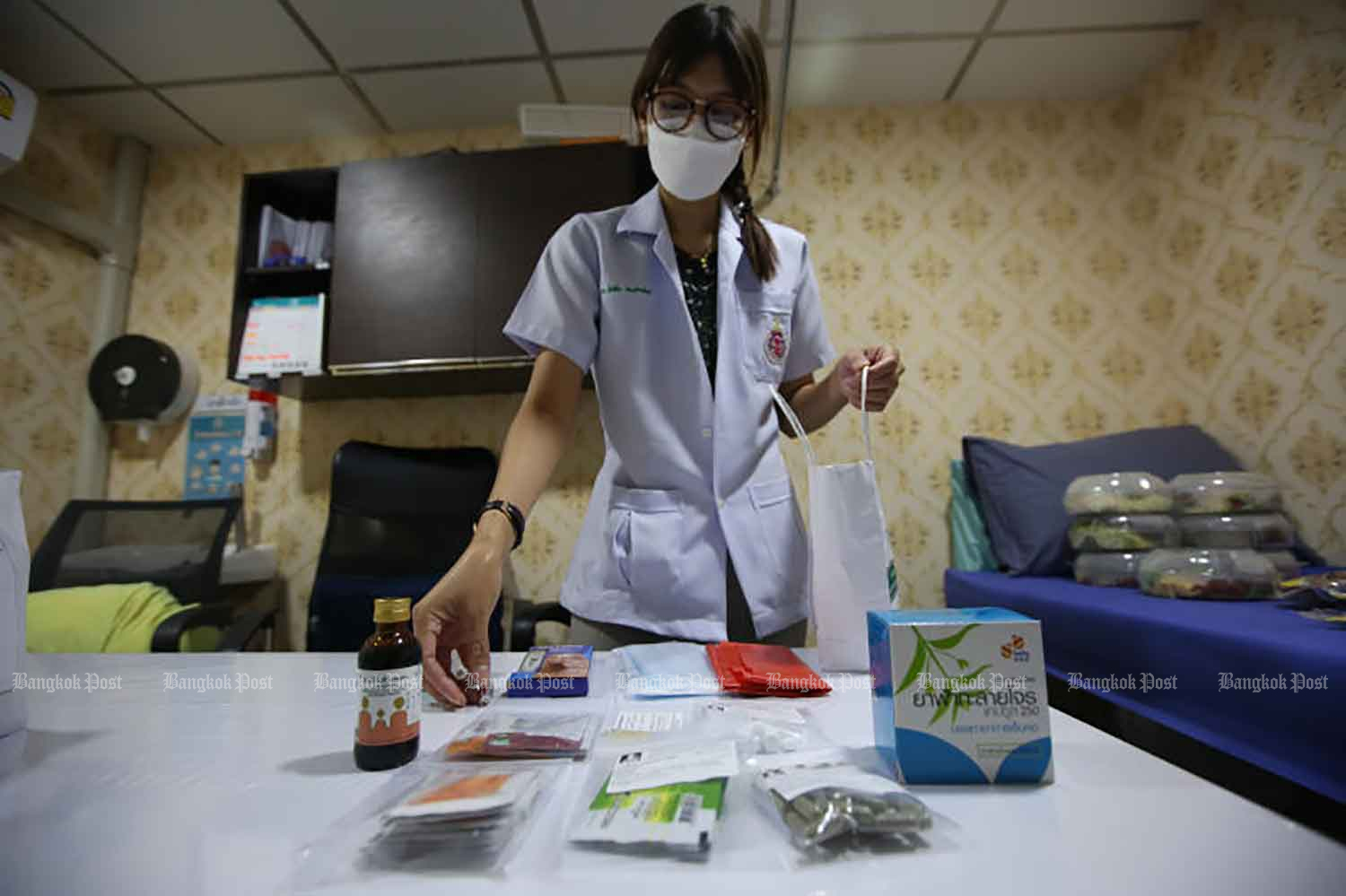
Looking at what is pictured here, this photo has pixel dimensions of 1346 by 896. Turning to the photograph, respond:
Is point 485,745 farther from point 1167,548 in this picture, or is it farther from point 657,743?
point 1167,548

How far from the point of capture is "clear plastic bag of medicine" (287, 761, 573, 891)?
30cm

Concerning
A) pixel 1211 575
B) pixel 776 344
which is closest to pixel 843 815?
pixel 776 344

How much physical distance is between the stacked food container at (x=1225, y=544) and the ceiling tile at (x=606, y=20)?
1.77m

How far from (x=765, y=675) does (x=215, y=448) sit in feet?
7.83

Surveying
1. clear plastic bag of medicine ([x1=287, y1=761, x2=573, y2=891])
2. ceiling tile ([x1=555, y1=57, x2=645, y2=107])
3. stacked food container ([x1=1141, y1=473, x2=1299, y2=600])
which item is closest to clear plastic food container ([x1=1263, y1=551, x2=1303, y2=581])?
stacked food container ([x1=1141, y1=473, x2=1299, y2=600])

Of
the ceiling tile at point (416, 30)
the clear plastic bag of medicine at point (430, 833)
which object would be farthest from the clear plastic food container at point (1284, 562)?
the ceiling tile at point (416, 30)

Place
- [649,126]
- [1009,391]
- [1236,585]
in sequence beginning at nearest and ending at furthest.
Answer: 1. [649,126]
2. [1236,585]
3. [1009,391]

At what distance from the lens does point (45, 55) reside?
186 cm

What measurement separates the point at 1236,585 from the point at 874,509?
1001 mm

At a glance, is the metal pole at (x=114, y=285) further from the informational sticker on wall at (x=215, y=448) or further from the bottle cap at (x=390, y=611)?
Answer: the bottle cap at (x=390, y=611)

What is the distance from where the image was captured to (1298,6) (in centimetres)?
156

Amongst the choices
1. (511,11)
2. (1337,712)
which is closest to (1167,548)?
(1337,712)

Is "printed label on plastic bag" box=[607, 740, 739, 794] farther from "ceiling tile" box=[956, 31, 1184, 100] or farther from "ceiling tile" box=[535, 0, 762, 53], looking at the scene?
"ceiling tile" box=[956, 31, 1184, 100]

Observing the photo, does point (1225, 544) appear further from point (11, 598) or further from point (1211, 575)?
point (11, 598)
